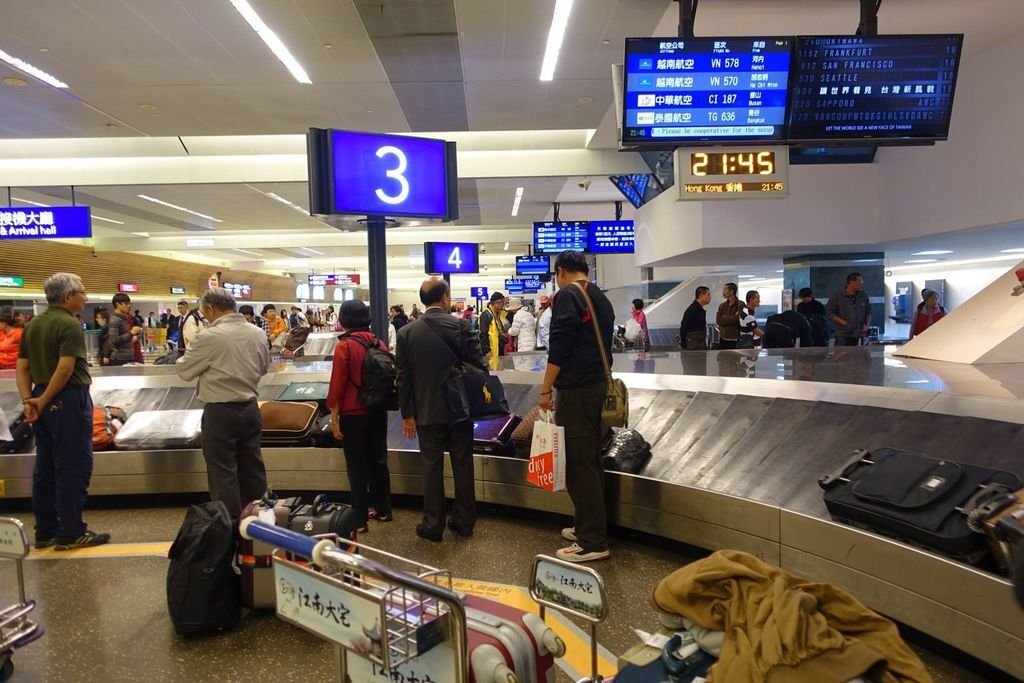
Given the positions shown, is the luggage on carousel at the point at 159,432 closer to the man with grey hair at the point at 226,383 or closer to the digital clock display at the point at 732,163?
the man with grey hair at the point at 226,383

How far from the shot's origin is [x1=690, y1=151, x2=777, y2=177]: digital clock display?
609 cm

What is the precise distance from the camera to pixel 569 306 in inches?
157

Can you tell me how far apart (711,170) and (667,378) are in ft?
6.50

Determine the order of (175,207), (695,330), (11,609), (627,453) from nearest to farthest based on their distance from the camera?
1. (11,609)
2. (627,453)
3. (695,330)
4. (175,207)

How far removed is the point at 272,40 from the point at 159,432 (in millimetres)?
4492

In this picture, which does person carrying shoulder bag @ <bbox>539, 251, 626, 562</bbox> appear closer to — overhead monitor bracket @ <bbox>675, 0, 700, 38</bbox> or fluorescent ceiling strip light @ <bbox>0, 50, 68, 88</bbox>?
overhead monitor bracket @ <bbox>675, 0, 700, 38</bbox>

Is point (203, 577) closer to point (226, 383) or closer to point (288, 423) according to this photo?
point (226, 383)

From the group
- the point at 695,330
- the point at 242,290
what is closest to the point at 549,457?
the point at 695,330

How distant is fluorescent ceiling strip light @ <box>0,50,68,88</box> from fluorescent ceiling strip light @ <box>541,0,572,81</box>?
6218 mm

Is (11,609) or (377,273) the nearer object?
(11,609)

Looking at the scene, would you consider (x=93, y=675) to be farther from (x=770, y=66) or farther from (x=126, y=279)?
(x=126, y=279)

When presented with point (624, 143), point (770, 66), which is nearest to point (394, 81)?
point (624, 143)

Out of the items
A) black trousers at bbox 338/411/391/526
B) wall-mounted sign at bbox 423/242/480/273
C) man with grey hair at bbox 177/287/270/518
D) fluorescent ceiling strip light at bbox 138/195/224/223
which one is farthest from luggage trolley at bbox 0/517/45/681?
fluorescent ceiling strip light at bbox 138/195/224/223

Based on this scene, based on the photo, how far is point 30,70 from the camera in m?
8.27
